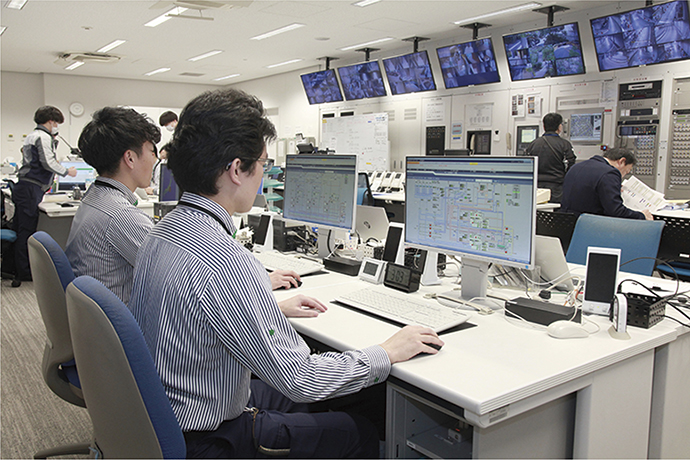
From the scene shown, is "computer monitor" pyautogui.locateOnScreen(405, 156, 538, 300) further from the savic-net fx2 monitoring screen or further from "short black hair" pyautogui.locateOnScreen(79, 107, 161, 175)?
"short black hair" pyautogui.locateOnScreen(79, 107, 161, 175)

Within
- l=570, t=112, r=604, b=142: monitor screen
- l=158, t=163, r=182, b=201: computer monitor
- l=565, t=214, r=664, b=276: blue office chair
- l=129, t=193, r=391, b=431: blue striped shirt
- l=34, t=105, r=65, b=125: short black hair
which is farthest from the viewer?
l=570, t=112, r=604, b=142: monitor screen

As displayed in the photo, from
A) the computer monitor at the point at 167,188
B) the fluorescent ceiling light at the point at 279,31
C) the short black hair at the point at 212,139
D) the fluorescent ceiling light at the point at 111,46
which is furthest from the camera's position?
the fluorescent ceiling light at the point at 111,46

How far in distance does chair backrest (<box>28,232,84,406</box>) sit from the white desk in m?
0.74

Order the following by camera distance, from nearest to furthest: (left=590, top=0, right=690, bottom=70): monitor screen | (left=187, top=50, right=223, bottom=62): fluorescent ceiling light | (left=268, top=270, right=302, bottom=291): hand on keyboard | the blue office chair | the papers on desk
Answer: (left=268, top=270, right=302, bottom=291): hand on keyboard → the blue office chair → the papers on desk → (left=590, top=0, right=690, bottom=70): monitor screen → (left=187, top=50, right=223, bottom=62): fluorescent ceiling light

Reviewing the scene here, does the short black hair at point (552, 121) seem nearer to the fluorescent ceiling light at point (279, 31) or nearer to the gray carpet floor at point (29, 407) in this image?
the fluorescent ceiling light at point (279, 31)

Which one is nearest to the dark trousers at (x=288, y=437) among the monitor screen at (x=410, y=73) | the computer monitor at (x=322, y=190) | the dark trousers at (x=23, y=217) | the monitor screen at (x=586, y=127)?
the computer monitor at (x=322, y=190)

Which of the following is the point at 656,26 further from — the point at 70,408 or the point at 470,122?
the point at 70,408

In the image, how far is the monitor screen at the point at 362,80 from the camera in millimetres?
8266

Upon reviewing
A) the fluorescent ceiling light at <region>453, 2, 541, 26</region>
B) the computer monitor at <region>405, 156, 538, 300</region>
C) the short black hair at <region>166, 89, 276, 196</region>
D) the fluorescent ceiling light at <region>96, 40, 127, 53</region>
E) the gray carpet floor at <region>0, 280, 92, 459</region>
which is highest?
the fluorescent ceiling light at <region>453, 2, 541, 26</region>

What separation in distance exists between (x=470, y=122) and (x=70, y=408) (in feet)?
19.7

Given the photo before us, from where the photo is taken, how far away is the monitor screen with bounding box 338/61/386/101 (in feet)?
27.1

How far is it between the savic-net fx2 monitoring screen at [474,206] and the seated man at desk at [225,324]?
0.49m

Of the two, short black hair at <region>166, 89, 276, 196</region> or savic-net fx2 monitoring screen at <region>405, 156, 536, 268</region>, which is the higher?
short black hair at <region>166, 89, 276, 196</region>

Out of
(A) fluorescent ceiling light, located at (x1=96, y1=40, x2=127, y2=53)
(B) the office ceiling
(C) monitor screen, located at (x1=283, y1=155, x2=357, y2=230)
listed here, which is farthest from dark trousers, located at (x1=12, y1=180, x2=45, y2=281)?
(C) monitor screen, located at (x1=283, y1=155, x2=357, y2=230)
